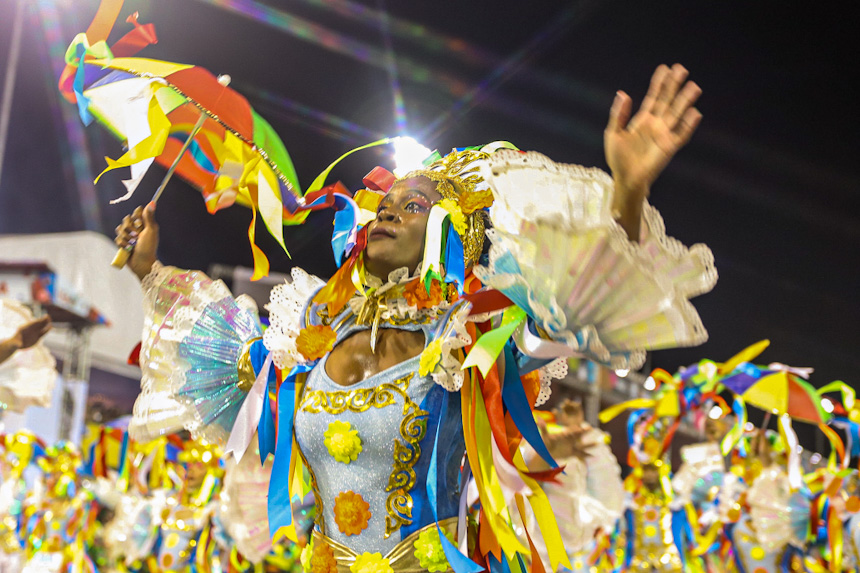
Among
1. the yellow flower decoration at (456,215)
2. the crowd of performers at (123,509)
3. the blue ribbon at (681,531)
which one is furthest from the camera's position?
the blue ribbon at (681,531)

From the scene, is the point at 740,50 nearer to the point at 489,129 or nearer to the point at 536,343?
the point at 489,129

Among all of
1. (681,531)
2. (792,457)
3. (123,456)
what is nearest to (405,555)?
(792,457)

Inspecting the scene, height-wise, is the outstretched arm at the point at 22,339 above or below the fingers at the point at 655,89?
below

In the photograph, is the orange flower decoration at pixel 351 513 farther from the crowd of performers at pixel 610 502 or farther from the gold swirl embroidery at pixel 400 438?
the crowd of performers at pixel 610 502

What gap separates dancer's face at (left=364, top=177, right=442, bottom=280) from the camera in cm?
180

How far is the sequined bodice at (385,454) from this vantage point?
1.64 metres

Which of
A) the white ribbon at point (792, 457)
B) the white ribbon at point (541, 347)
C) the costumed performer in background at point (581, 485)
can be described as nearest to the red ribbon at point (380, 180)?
the white ribbon at point (541, 347)

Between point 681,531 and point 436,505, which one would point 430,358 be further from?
point 681,531

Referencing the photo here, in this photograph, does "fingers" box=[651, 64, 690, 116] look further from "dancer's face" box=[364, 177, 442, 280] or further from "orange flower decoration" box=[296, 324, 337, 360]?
"orange flower decoration" box=[296, 324, 337, 360]

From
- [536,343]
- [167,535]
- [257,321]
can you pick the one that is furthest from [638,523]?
[536,343]

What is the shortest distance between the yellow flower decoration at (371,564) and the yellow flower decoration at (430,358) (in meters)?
0.39

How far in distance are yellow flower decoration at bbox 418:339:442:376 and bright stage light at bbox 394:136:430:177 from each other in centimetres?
63

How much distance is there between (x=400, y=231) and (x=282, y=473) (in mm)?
623

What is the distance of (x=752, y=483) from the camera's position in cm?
464
